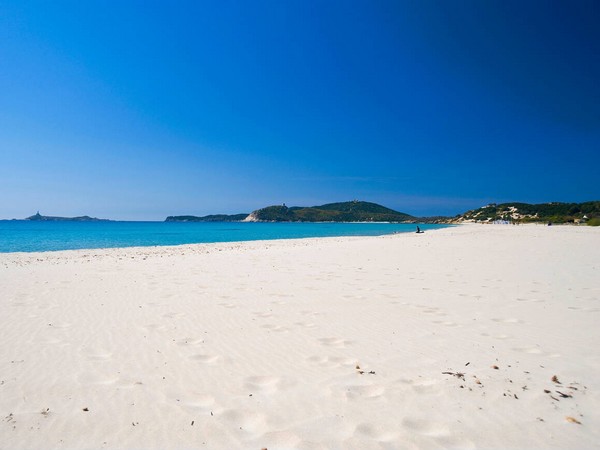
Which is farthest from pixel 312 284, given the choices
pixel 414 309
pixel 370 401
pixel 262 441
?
pixel 262 441

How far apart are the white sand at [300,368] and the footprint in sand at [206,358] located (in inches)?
1.4

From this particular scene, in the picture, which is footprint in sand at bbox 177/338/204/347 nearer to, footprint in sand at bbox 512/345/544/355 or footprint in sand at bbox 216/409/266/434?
footprint in sand at bbox 216/409/266/434

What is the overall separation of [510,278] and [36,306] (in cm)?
1370

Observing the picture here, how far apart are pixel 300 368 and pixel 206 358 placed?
141 centimetres

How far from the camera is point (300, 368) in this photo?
434 cm

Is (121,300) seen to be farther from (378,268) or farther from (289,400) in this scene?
(378,268)

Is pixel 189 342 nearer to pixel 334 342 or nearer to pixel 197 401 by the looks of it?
pixel 197 401

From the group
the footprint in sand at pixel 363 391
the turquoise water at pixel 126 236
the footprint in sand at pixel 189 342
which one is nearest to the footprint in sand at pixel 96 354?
the footprint in sand at pixel 189 342

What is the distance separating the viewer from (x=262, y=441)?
2887 mm

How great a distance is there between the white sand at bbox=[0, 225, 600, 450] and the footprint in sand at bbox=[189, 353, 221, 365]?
0.12 feet

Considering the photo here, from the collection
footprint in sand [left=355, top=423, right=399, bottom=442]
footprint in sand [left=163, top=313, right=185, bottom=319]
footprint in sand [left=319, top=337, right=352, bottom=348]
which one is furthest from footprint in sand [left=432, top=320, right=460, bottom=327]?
footprint in sand [left=163, top=313, right=185, bottom=319]

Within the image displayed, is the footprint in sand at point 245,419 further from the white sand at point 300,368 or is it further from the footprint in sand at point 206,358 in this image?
the footprint in sand at point 206,358

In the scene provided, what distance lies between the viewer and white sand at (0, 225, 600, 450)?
118 inches

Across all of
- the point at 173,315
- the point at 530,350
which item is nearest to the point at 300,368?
the point at 530,350
